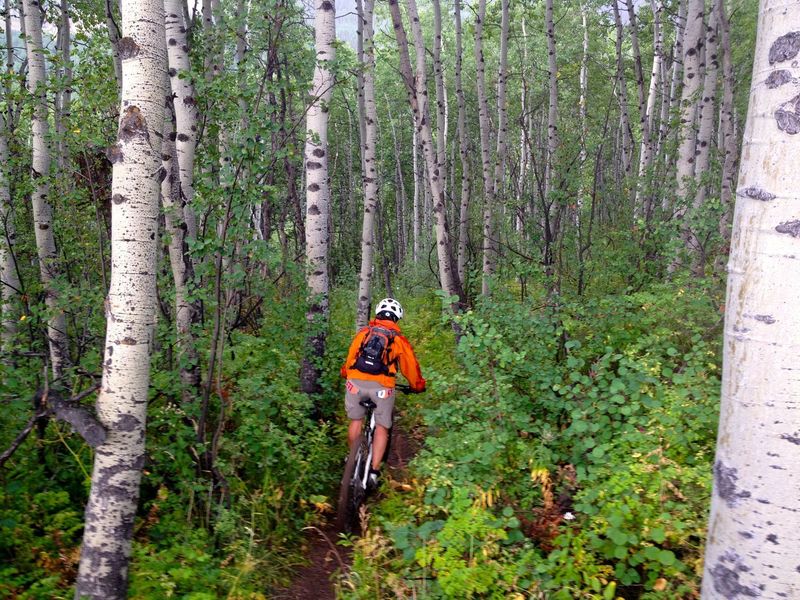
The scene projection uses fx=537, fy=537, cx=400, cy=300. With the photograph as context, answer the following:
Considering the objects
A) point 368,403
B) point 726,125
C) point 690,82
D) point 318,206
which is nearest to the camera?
point 368,403

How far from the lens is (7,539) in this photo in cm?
357

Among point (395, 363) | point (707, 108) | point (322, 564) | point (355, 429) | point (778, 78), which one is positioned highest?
point (707, 108)

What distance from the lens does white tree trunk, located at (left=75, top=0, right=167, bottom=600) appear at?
9.79ft

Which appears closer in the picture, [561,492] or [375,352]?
[561,492]

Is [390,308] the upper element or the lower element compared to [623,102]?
lower

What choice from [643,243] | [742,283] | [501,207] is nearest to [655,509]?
[742,283]

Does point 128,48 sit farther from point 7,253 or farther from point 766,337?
point 7,253

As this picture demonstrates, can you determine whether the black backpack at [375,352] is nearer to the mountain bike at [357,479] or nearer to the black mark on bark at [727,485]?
the mountain bike at [357,479]

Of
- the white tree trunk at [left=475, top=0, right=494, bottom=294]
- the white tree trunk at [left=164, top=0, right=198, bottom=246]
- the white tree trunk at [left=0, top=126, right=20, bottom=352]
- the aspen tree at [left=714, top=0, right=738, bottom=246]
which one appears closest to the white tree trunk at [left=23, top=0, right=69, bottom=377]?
the white tree trunk at [left=0, top=126, right=20, bottom=352]

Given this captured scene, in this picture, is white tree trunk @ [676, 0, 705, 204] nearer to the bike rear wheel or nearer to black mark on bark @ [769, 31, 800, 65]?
the bike rear wheel

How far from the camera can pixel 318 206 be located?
696 cm

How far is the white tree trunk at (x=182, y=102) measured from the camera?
A: 19.8 ft

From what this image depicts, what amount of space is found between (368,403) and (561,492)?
211 cm

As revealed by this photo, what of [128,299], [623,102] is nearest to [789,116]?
[128,299]
